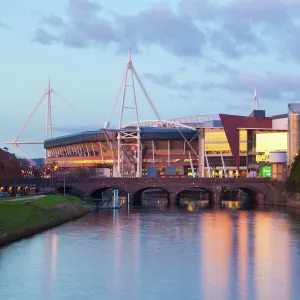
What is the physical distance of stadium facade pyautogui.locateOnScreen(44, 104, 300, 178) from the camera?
139m

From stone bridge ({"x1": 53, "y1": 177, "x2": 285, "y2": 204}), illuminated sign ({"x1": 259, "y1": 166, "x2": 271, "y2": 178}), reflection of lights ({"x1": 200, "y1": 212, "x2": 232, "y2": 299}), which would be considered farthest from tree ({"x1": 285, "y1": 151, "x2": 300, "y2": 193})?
illuminated sign ({"x1": 259, "y1": 166, "x2": 271, "y2": 178})

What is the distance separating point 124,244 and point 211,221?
21.7m

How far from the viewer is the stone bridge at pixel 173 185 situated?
110m

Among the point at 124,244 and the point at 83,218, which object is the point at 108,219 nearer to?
the point at 83,218

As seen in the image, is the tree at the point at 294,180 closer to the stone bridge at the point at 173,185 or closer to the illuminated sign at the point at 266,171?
the stone bridge at the point at 173,185

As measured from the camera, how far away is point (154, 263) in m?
37.7

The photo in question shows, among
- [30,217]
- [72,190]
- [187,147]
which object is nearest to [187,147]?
[187,147]

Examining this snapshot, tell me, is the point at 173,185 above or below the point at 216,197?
above

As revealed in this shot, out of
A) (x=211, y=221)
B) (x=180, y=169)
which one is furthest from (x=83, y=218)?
(x=180, y=169)

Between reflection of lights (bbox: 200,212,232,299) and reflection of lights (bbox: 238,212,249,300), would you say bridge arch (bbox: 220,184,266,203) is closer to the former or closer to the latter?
reflection of lights (bbox: 238,212,249,300)

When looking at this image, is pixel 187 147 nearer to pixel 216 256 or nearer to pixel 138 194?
pixel 138 194

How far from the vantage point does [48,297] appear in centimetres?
2862

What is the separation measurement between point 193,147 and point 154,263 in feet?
404

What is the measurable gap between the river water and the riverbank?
103cm
